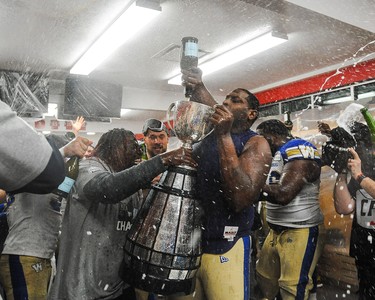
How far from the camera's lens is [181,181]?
1264 mm

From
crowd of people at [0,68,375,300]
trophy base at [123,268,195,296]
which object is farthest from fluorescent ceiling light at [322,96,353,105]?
trophy base at [123,268,195,296]

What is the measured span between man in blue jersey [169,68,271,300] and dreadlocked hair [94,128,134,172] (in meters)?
0.39

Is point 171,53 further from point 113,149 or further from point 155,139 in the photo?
point 113,149

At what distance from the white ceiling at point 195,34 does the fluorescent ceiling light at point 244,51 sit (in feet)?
0.39

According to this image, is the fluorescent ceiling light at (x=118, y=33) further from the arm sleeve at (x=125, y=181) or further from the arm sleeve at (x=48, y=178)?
the arm sleeve at (x=48, y=178)

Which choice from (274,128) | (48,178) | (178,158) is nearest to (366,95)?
(274,128)

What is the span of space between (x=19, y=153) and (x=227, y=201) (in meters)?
0.96

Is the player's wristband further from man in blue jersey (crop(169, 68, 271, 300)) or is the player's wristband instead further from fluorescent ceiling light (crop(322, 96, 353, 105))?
fluorescent ceiling light (crop(322, 96, 353, 105))

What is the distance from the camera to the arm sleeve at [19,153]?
672 mm

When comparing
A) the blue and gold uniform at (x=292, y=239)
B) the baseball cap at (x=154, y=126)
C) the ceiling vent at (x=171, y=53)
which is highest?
the ceiling vent at (x=171, y=53)

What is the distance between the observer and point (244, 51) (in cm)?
463

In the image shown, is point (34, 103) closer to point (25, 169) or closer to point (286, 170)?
point (286, 170)

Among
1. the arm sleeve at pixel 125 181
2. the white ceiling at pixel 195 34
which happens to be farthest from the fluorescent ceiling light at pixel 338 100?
the arm sleeve at pixel 125 181

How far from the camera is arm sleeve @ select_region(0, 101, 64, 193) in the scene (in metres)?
0.67
